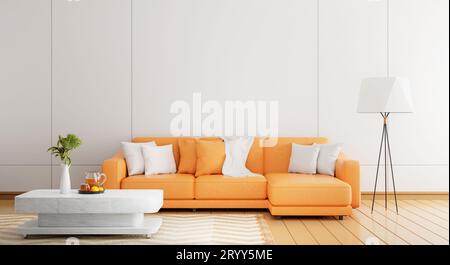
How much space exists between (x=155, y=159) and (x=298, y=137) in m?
1.93

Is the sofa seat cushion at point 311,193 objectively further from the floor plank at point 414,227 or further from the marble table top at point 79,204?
the marble table top at point 79,204

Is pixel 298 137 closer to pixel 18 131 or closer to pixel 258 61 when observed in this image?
pixel 258 61

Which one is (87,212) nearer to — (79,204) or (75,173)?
(79,204)

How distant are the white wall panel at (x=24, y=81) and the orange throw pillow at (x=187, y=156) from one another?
193 centimetres

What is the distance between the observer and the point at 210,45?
663cm

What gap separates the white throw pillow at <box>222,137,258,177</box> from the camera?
19.6 feet

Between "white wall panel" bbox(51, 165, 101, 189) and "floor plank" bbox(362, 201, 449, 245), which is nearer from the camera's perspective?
"floor plank" bbox(362, 201, 449, 245)

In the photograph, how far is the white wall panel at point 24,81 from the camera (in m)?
6.61

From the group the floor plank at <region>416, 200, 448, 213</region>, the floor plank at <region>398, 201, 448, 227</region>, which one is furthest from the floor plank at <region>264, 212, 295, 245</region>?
the floor plank at <region>416, 200, 448, 213</region>

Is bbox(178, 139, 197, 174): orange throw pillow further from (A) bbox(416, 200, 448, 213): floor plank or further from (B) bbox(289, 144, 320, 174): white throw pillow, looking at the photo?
(A) bbox(416, 200, 448, 213): floor plank

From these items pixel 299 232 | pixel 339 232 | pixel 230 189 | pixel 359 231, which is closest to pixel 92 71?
pixel 230 189

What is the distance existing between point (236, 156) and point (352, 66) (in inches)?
82.2

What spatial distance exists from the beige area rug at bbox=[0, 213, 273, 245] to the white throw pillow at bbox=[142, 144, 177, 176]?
661 millimetres

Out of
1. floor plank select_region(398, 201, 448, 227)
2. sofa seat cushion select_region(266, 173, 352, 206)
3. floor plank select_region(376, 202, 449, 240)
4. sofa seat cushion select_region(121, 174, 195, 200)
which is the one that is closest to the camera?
floor plank select_region(376, 202, 449, 240)
